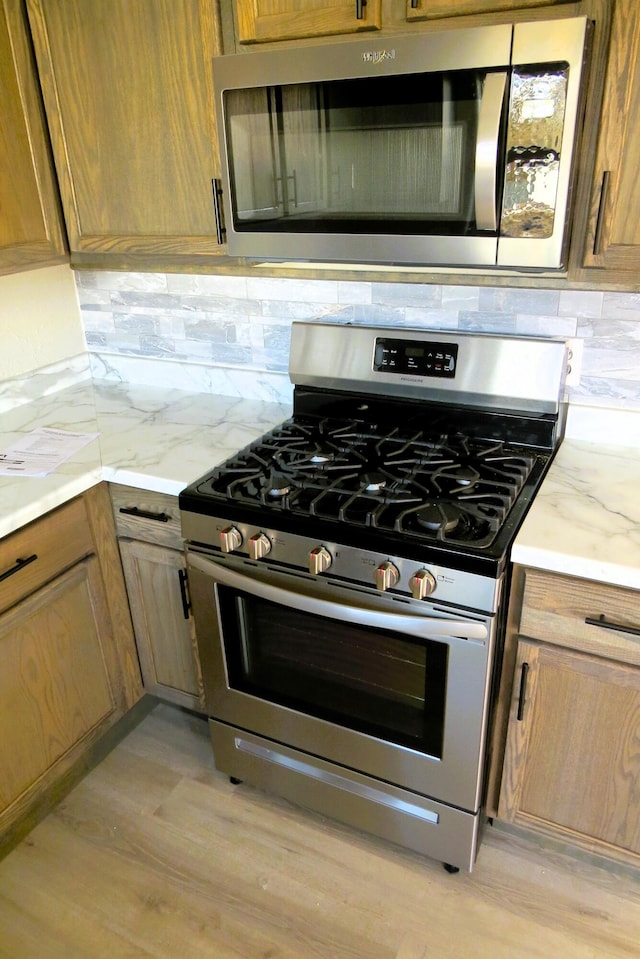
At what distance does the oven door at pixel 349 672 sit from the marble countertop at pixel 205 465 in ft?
0.72

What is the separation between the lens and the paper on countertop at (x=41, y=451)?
Answer: 1.69 m

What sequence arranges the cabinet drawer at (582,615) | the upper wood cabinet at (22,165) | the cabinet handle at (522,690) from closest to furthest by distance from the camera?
the cabinet drawer at (582,615), the cabinet handle at (522,690), the upper wood cabinet at (22,165)

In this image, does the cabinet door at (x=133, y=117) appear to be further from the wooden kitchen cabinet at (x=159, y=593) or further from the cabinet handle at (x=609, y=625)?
the cabinet handle at (x=609, y=625)

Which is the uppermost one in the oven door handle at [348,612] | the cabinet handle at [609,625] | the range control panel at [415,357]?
the range control panel at [415,357]

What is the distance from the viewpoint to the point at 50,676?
170 centimetres

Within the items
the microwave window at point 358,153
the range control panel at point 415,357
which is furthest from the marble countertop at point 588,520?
the microwave window at point 358,153

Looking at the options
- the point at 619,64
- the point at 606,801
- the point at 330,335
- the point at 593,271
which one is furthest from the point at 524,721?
the point at 619,64

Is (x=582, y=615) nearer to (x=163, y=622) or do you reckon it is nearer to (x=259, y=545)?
(x=259, y=545)

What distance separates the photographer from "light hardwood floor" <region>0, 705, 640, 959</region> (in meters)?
1.52

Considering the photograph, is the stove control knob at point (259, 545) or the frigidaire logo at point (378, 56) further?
the stove control knob at point (259, 545)

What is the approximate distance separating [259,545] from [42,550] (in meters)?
0.55

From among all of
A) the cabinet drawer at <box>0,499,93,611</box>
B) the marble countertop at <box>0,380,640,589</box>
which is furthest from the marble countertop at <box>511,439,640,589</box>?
the cabinet drawer at <box>0,499,93,611</box>

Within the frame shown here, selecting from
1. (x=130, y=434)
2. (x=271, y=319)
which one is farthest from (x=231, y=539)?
(x=271, y=319)

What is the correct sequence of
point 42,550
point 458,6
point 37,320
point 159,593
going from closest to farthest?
point 458,6
point 42,550
point 159,593
point 37,320
